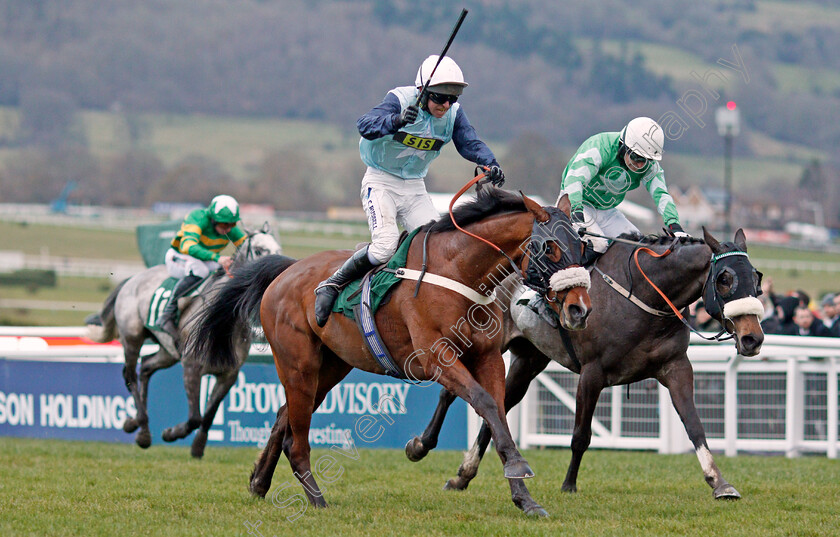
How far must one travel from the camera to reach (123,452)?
9180 millimetres

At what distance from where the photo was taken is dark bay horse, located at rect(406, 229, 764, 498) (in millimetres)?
5844

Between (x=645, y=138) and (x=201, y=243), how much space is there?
460 cm

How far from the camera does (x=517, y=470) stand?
15.9 feet

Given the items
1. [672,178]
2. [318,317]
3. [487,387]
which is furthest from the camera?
[672,178]

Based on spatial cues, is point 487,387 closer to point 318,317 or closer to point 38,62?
point 318,317

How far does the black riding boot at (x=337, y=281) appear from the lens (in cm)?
570

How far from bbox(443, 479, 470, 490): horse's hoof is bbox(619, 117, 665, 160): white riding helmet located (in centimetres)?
237

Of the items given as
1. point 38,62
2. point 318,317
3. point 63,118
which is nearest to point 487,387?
point 318,317

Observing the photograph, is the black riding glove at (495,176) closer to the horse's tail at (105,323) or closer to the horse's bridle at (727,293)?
the horse's bridle at (727,293)

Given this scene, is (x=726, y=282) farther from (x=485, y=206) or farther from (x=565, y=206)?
(x=485, y=206)

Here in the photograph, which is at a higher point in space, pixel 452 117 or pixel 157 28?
pixel 157 28

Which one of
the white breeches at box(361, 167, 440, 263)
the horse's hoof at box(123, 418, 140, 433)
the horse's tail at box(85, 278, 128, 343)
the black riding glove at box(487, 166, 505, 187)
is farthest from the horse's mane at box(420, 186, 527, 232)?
the horse's tail at box(85, 278, 128, 343)

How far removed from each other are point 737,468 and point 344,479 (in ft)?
9.83

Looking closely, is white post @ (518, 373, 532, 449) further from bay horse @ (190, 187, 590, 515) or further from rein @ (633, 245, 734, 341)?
bay horse @ (190, 187, 590, 515)
